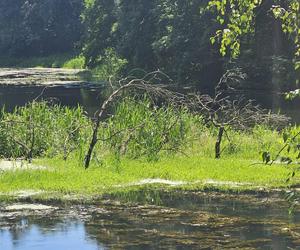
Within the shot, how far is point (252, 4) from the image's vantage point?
5.23 m

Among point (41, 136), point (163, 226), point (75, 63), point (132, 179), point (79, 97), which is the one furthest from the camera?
point (75, 63)

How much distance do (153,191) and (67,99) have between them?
93.3 feet

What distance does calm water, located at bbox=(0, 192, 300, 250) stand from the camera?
33.9 feet

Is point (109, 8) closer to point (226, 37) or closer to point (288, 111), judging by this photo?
point (288, 111)

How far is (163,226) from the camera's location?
447 inches

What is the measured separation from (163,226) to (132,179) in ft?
13.3

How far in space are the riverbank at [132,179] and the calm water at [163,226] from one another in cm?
107

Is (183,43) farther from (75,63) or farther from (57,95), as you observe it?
(75,63)

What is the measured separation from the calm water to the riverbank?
42.2 inches

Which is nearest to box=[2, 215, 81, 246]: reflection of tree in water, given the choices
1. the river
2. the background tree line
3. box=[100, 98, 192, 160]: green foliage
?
box=[100, 98, 192, 160]: green foliage

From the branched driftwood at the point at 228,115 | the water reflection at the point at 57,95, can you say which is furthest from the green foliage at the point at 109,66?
the branched driftwood at the point at 228,115

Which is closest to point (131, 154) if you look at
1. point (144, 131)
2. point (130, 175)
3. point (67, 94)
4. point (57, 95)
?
point (144, 131)

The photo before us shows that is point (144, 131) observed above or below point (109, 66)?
below

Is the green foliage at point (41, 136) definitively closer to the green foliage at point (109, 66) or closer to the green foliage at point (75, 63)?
the green foliage at point (109, 66)
